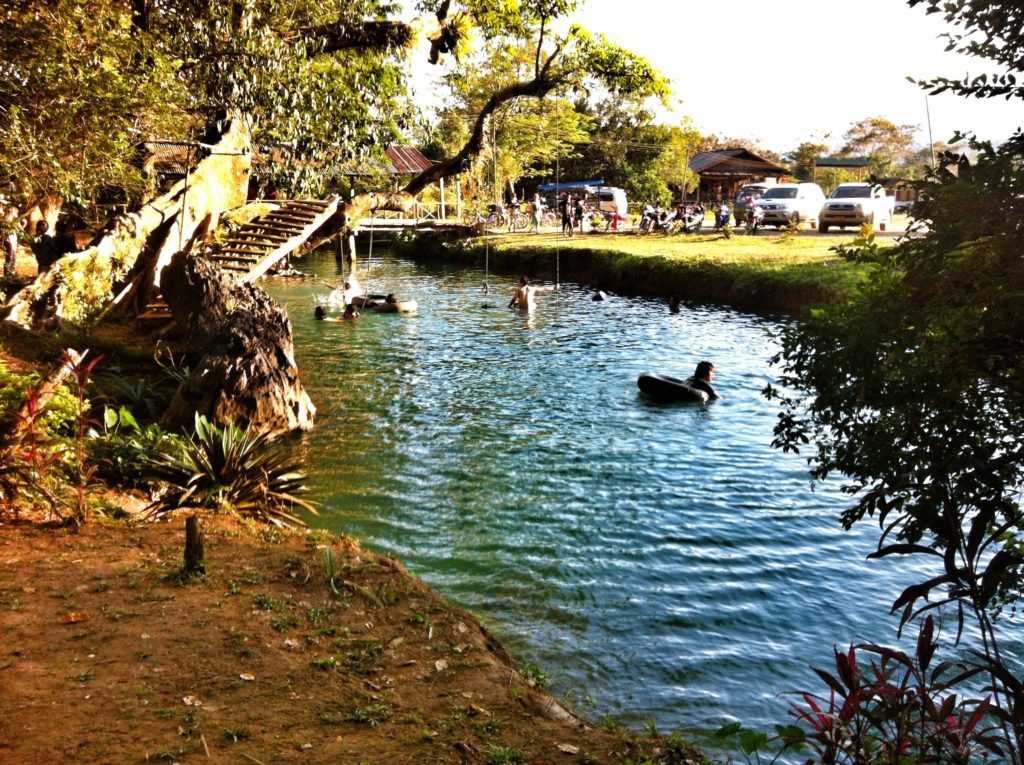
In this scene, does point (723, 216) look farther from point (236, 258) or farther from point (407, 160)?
point (236, 258)

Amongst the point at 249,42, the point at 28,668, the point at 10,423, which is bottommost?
the point at 28,668

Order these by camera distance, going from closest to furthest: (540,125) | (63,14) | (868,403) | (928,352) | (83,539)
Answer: (928,352), (868,403), (83,539), (63,14), (540,125)

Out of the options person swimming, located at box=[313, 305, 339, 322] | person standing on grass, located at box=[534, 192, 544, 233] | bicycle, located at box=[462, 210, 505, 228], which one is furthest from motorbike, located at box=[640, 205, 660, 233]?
person swimming, located at box=[313, 305, 339, 322]

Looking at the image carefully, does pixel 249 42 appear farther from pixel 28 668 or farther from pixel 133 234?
pixel 28 668

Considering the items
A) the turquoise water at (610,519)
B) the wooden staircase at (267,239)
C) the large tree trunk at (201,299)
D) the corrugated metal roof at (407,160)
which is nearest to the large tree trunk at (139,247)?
the large tree trunk at (201,299)

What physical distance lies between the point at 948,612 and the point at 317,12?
17.4m

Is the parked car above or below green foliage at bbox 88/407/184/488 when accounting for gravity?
above

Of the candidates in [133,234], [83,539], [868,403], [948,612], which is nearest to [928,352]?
[868,403]

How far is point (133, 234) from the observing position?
58.5 ft

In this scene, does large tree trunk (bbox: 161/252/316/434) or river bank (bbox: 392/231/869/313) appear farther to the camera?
river bank (bbox: 392/231/869/313)

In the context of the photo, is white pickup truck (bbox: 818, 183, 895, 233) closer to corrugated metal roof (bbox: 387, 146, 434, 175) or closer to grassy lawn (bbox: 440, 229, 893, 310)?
→ grassy lawn (bbox: 440, 229, 893, 310)

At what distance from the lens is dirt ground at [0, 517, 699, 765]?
4066 millimetres

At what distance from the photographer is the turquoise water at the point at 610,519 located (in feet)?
20.8

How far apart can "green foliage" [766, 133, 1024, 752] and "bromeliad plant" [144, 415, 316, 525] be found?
600cm
